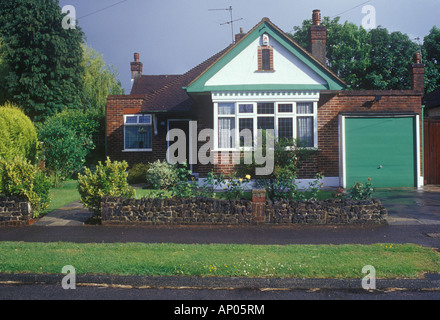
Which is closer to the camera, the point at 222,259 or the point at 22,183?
the point at 222,259

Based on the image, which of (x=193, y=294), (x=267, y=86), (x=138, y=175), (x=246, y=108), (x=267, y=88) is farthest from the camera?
(x=138, y=175)

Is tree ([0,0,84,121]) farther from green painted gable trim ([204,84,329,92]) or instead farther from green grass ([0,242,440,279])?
green grass ([0,242,440,279])

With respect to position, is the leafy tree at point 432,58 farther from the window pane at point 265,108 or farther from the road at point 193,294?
the road at point 193,294

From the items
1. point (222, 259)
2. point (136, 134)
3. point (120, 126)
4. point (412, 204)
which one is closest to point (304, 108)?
point (412, 204)

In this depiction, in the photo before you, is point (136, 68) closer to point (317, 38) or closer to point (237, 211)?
point (317, 38)

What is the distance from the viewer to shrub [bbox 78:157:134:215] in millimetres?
9891

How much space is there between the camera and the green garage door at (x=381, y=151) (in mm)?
15688

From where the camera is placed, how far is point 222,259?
6398 millimetres

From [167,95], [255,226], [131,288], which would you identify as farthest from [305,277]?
[167,95]

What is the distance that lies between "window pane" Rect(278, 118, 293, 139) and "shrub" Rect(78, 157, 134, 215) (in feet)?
21.8

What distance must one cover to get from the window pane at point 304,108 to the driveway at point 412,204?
3.72m

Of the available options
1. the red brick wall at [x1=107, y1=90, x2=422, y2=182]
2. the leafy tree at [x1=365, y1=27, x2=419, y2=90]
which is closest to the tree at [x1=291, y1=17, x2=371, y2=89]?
the leafy tree at [x1=365, y1=27, x2=419, y2=90]

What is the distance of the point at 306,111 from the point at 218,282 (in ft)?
34.3

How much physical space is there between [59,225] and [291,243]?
5.25 metres
